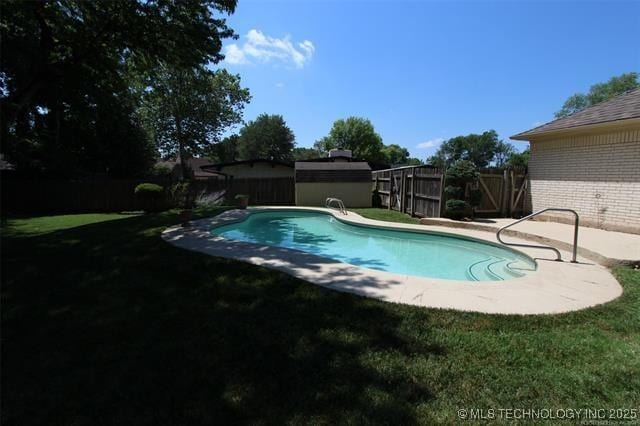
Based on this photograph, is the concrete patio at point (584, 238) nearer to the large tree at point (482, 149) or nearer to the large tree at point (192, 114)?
the large tree at point (192, 114)

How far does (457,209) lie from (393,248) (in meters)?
3.52

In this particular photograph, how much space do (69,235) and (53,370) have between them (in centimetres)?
678

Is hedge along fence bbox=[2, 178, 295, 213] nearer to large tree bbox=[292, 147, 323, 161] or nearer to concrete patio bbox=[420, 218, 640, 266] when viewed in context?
concrete patio bbox=[420, 218, 640, 266]


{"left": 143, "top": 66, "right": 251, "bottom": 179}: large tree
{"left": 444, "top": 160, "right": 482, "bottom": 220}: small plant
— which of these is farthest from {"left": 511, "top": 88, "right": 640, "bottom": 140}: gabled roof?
{"left": 143, "top": 66, "right": 251, "bottom": 179}: large tree

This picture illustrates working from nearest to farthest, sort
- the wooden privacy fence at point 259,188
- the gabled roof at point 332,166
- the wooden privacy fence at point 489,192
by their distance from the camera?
1. the wooden privacy fence at point 489,192
2. the gabled roof at point 332,166
3. the wooden privacy fence at point 259,188

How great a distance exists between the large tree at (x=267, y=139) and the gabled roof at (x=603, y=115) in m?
39.9

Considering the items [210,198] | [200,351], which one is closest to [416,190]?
[200,351]

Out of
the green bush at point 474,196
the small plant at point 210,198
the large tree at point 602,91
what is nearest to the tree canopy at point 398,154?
the large tree at point 602,91

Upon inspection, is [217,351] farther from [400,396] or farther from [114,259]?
[114,259]

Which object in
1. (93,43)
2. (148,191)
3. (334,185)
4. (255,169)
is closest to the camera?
(93,43)

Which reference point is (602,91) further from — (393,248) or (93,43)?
(93,43)

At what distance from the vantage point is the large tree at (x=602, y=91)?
3584 centimetres

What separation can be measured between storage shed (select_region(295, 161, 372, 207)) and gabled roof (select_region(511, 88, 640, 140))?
8016mm

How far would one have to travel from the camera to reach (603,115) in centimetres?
902
